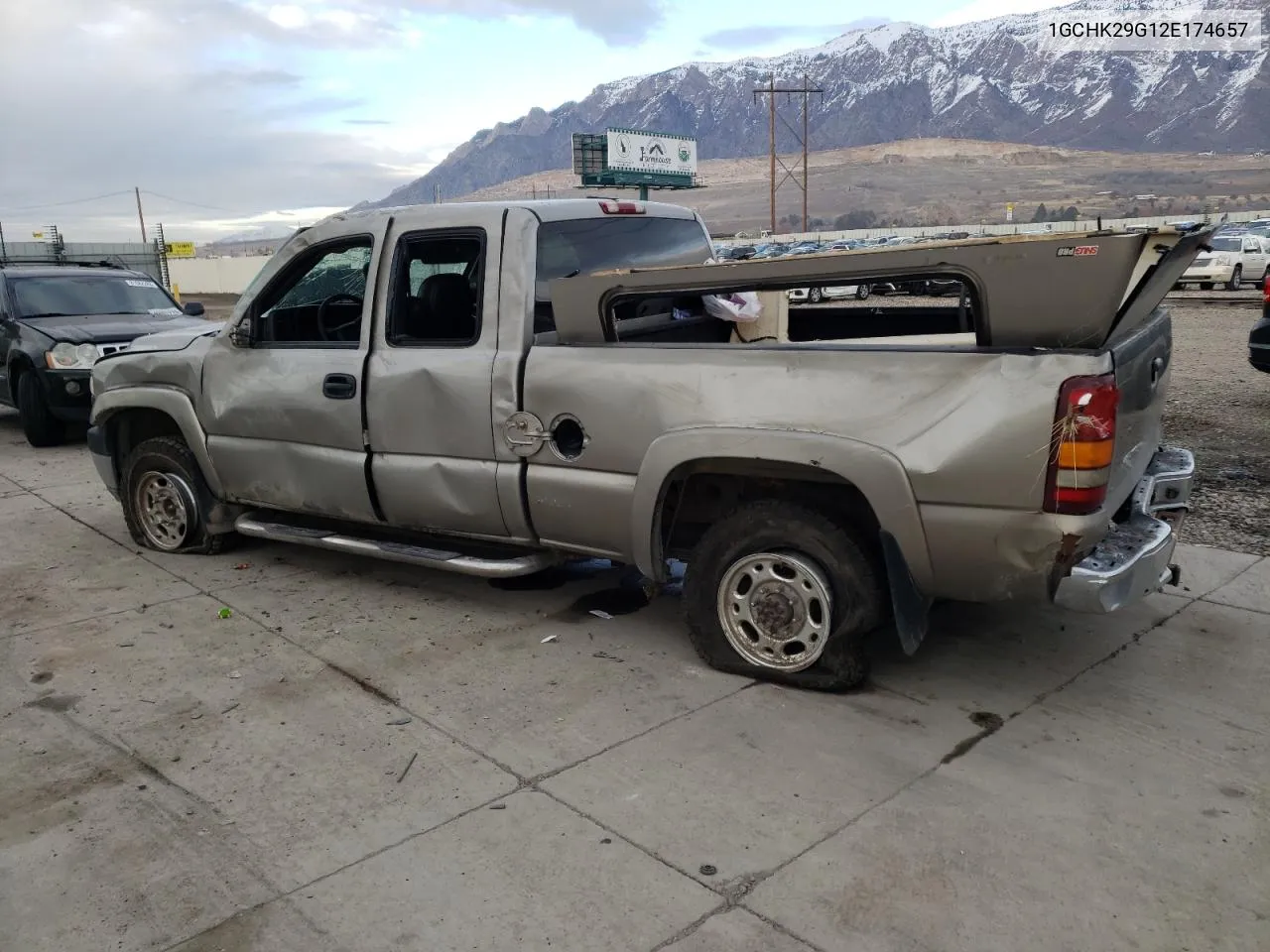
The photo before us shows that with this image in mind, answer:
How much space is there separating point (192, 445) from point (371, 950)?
3.88 metres

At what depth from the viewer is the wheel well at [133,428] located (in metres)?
6.24

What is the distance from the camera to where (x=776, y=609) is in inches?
164

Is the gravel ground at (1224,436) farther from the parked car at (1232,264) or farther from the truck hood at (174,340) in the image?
the parked car at (1232,264)

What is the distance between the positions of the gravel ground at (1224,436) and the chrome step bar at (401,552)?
4037mm

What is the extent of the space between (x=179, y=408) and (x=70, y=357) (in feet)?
16.8

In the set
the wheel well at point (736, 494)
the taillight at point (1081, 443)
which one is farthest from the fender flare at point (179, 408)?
the taillight at point (1081, 443)

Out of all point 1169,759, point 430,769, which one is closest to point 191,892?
point 430,769

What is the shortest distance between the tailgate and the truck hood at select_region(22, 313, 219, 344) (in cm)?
852

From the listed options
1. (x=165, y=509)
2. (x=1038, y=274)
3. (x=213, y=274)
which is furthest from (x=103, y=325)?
(x=213, y=274)

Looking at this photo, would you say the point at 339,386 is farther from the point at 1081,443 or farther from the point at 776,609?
the point at 1081,443

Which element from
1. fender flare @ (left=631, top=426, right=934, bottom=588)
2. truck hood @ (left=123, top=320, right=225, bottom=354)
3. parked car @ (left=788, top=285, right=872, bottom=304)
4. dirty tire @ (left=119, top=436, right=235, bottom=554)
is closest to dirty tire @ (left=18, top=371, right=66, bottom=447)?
dirty tire @ (left=119, top=436, right=235, bottom=554)

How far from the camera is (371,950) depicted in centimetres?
273

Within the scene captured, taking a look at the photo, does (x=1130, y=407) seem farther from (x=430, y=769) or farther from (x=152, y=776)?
(x=152, y=776)

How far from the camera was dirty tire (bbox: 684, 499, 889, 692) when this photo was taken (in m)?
3.96
